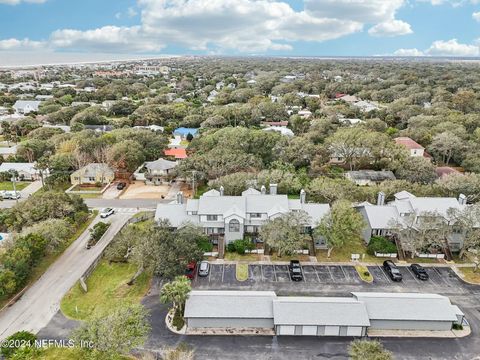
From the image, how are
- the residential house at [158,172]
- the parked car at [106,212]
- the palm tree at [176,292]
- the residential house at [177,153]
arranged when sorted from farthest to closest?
the residential house at [177,153], the residential house at [158,172], the parked car at [106,212], the palm tree at [176,292]

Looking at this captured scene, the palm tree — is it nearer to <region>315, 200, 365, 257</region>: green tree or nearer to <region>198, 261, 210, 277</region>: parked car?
<region>198, 261, 210, 277</region>: parked car

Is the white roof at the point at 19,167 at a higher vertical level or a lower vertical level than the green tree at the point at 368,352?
lower

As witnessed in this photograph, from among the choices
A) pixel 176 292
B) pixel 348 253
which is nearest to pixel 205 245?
pixel 176 292

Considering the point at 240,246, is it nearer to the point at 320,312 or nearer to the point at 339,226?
the point at 339,226

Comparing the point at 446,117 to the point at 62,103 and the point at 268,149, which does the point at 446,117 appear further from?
the point at 62,103

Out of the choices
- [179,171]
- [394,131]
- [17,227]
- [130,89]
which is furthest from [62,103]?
[394,131]

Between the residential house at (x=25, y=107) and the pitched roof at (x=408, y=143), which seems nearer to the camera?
the pitched roof at (x=408, y=143)

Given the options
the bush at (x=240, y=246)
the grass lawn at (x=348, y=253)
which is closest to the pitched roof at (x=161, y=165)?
the bush at (x=240, y=246)

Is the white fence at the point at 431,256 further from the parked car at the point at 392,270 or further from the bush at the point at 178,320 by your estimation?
the bush at the point at 178,320
